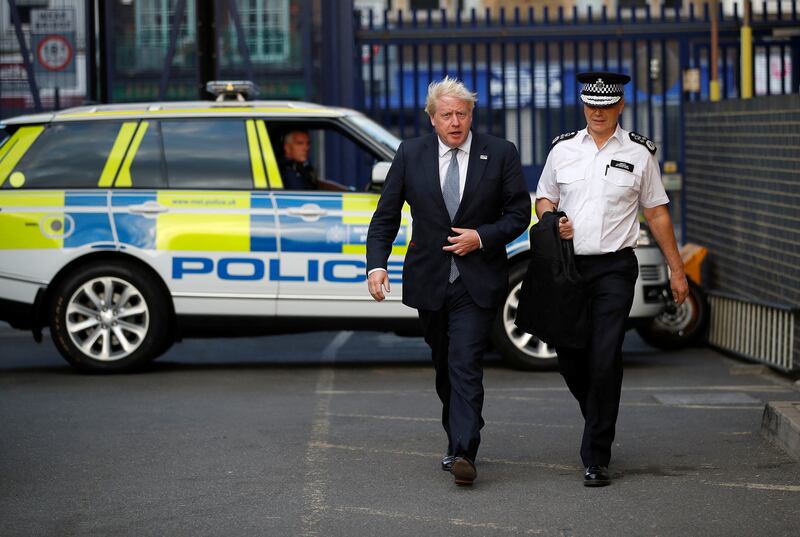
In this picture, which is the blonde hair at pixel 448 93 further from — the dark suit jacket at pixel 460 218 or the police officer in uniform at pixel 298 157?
the police officer in uniform at pixel 298 157

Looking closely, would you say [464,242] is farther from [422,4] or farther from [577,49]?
[422,4]

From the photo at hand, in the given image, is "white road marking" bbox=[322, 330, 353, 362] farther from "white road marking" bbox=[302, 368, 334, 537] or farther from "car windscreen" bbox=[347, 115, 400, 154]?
"white road marking" bbox=[302, 368, 334, 537]

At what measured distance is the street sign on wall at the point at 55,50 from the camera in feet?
53.2

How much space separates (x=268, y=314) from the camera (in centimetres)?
1103

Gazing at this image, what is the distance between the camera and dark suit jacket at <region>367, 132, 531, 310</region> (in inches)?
284

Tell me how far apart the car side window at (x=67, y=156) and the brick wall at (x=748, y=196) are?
15.3 ft

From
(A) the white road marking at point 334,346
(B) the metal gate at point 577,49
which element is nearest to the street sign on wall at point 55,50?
(B) the metal gate at point 577,49

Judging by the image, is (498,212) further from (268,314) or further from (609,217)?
(268,314)

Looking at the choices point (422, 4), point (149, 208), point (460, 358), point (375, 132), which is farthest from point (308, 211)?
point (422, 4)

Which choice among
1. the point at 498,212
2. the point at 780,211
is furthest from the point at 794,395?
the point at 498,212

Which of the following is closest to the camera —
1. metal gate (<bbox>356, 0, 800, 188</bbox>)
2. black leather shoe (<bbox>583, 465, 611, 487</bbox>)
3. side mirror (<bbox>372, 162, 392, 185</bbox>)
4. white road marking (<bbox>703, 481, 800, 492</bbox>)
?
white road marking (<bbox>703, 481, 800, 492</bbox>)

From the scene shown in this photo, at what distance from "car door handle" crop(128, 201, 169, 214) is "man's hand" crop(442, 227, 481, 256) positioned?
14.0 feet

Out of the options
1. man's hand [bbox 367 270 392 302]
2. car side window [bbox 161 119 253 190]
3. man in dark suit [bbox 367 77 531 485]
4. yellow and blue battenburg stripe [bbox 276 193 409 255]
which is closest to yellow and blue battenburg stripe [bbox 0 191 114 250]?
car side window [bbox 161 119 253 190]

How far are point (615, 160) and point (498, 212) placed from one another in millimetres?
597
